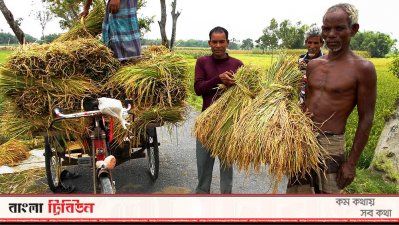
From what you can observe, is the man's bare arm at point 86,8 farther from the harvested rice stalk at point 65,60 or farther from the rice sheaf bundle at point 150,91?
the rice sheaf bundle at point 150,91

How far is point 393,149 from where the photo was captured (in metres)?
4.64

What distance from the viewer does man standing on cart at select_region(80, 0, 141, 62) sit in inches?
146

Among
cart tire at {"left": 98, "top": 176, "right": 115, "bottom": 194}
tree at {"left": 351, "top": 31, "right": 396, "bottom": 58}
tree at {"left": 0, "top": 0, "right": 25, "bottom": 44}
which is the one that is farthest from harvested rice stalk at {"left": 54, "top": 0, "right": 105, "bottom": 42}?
tree at {"left": 351, "top": 31, "right": 396, "bottom": 58}

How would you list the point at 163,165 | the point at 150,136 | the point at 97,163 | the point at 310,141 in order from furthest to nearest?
the point at 163,165 < the point at 150,136 < the point at 97,163 < the point at 310,141

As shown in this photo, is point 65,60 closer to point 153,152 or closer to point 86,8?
point 86,8

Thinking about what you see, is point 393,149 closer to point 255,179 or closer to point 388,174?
point 388,174

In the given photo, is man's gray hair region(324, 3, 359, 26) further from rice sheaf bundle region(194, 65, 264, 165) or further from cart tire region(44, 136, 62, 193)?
cart tire region(44, 136, 62, 193)

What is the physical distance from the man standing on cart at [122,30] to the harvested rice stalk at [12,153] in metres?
2.43

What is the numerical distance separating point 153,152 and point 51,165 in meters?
1.09

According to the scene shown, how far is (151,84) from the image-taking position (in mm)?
3414

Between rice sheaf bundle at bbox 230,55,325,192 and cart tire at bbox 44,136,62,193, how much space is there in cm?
203

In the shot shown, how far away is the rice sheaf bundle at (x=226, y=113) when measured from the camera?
274 centimetres

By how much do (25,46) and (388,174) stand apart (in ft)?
13.3

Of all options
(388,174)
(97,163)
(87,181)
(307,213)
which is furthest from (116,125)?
(388,174)
